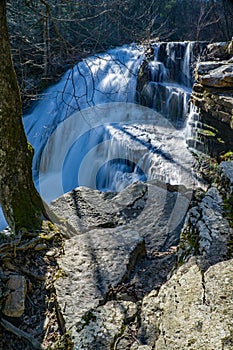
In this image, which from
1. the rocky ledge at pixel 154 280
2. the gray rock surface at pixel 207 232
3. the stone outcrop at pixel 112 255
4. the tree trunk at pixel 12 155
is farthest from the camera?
the tree trunk at pixel 12 155

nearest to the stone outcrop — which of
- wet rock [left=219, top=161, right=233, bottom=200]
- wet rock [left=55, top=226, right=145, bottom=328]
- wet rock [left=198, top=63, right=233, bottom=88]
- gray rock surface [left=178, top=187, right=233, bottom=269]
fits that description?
wet rock [left=55, top=226, right=145, bottom=328]

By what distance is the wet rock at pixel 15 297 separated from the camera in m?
2.00

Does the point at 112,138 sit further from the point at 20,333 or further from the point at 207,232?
the point at 20,333

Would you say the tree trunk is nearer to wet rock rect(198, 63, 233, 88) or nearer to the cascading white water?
the cascading white water

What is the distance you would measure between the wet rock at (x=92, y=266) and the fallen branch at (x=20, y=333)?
242 millimetres

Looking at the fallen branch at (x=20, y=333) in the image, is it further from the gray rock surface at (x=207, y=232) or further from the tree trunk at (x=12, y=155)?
the gray rock surface at (x=207, y=232)

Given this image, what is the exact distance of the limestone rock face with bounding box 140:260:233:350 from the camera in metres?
1.19

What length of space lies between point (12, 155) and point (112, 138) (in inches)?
203

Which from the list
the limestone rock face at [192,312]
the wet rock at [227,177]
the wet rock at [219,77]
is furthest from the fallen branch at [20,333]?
the wet rock at [219,77]

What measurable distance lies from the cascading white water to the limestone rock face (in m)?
3.97

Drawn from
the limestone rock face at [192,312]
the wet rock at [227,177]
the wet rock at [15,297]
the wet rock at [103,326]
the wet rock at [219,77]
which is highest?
the wet rock at [219,77]

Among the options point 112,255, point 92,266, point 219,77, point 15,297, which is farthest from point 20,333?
point 219,77

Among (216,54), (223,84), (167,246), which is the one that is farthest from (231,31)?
(167,246)

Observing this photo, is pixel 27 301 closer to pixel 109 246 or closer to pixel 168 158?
pixel 109 246
